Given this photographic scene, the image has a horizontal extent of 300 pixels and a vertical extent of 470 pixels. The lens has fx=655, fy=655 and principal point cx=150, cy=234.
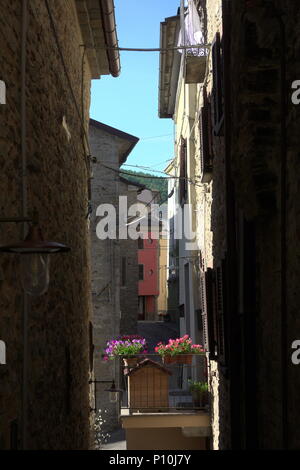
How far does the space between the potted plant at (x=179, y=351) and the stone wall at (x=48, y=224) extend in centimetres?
147

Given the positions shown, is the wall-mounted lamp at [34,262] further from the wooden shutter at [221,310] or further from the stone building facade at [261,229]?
the wooden shutter at [221,310]

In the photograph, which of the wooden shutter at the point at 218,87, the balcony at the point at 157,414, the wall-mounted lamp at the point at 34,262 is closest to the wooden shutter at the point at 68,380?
the balcony at the point at 157,414

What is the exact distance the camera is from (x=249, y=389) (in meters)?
6.11

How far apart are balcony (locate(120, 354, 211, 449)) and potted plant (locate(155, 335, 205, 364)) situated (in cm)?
21

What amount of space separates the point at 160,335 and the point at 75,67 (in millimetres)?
23348

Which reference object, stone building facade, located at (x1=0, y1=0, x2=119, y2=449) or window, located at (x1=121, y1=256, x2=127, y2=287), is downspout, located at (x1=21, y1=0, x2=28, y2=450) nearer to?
stone building facade, located at (x1=0, y1=0, x2=119, y2=449)

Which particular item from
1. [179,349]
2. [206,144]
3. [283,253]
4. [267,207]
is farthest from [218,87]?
[179,349]

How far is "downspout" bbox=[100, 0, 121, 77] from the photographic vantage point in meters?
9.16

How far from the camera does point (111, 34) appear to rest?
991 cm

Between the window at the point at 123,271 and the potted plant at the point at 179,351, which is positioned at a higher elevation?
the window at the point at 123,271

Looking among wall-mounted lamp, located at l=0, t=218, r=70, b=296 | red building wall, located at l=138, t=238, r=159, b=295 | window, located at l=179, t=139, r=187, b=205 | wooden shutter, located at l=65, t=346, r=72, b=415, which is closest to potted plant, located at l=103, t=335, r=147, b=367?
wooden shutter, located at l=65, t=346, r=72, b=415

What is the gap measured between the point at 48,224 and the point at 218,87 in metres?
3.03

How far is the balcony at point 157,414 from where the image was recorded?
1051cm

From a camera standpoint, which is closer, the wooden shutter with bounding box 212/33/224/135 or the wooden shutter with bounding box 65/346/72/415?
the wooden shutter with bounding box 65/346/72/415
